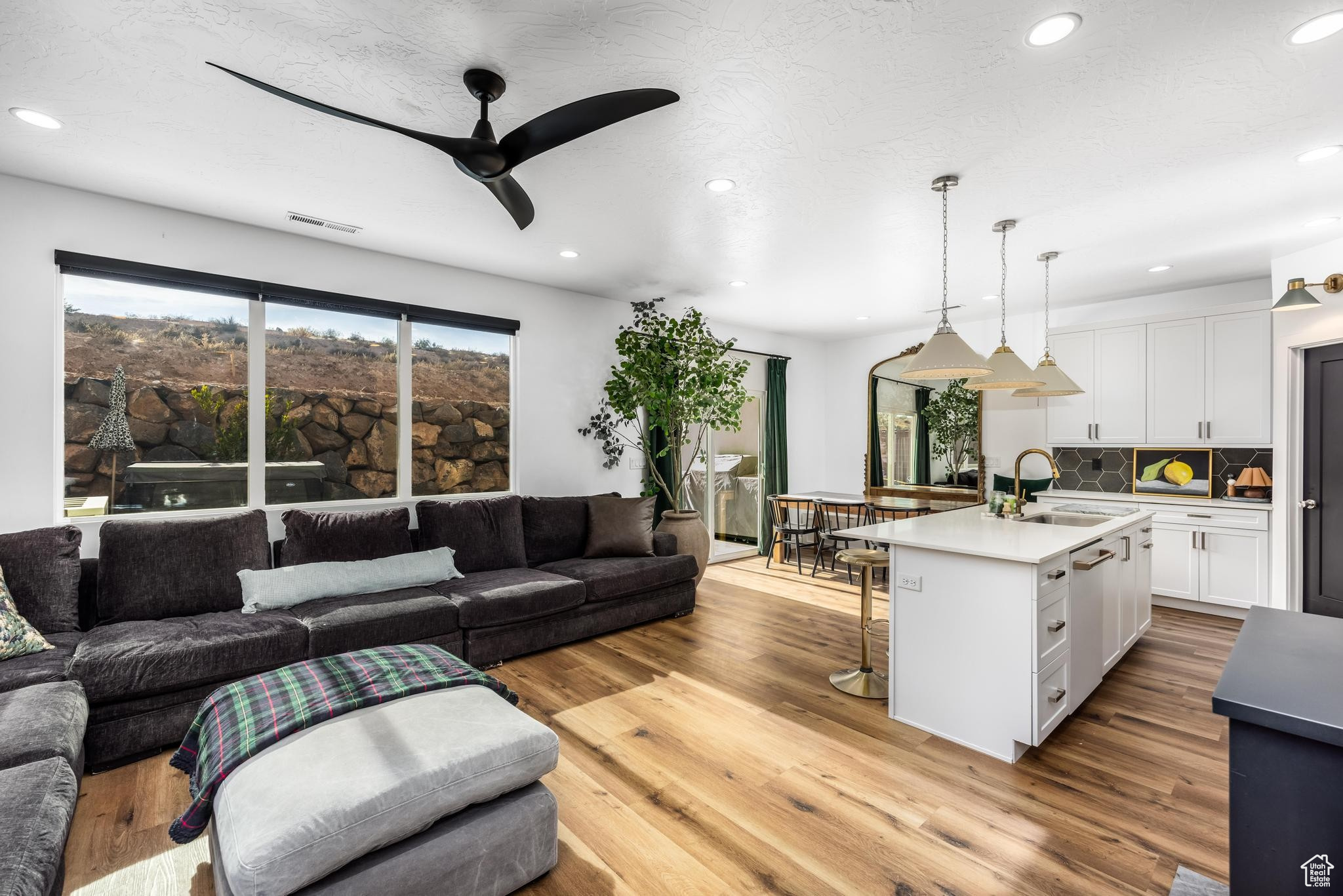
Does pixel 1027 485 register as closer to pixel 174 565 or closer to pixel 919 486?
pixel 919 486

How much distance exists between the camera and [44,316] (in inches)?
121

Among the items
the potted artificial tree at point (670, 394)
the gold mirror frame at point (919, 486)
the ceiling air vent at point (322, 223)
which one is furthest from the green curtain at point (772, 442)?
the ceiling air vent at point (322, 223)

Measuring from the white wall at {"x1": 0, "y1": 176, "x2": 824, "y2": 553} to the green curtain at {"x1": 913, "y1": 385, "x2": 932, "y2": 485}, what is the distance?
3.22 m

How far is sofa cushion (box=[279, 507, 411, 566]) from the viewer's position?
3.48 meters

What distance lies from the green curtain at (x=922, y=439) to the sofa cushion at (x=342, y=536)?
527cm

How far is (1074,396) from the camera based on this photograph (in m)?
5.41

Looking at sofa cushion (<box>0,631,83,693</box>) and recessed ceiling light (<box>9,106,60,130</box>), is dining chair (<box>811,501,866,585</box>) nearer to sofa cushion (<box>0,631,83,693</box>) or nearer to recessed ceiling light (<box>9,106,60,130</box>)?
sofa cushion (<box>0,631,83,693</box>)

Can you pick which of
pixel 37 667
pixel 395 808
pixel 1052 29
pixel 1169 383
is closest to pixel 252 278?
pixel 37 667

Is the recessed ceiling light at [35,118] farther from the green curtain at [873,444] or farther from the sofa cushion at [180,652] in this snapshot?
the green curtain at [873,444]

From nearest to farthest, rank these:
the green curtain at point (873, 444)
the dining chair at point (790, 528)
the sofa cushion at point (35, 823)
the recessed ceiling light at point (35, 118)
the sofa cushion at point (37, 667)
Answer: the sofa cushion at point (35, 823)
the sofa cushion at point (37, 667)
the recessed ceiling light at point (35, 118)
the dining chair at point (790, 528)
the green curtain at point (873, 444)

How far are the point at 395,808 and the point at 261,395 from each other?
312 cm

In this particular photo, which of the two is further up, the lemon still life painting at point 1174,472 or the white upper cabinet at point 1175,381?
the white upper cabinet at point 1175,381

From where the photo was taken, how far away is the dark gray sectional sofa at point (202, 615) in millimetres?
1877

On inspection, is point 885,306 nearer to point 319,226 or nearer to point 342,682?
point 319,226
